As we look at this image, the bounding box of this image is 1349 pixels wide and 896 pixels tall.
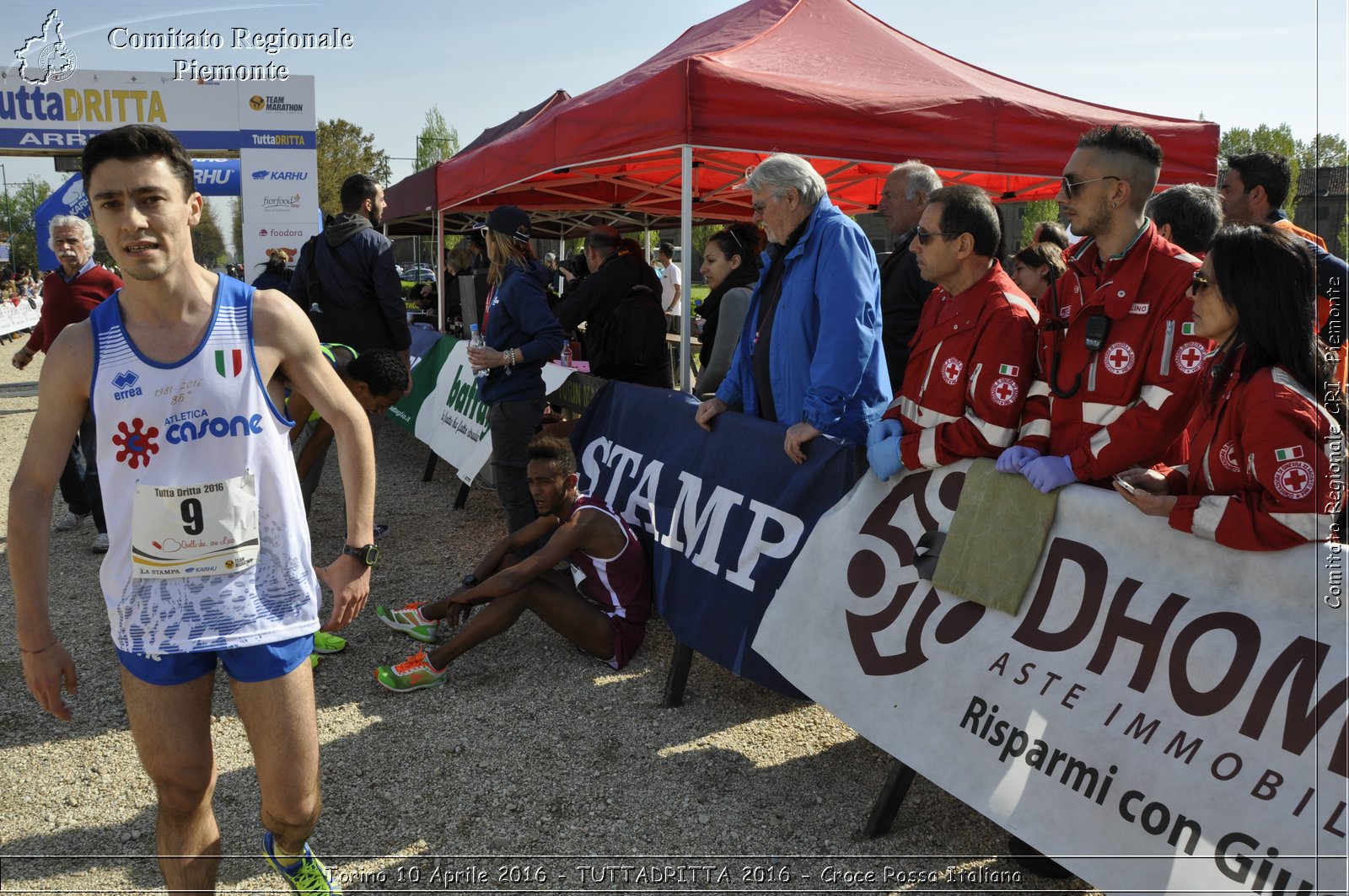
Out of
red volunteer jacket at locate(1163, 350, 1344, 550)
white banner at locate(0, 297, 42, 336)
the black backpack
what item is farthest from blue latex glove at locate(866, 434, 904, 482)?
white banner at locate(0, 297, 42, 336)

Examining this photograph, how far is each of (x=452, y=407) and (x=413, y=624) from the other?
3.42m

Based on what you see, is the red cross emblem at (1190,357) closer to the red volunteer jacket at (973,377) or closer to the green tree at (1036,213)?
the red volunteer jacket at (973,377)

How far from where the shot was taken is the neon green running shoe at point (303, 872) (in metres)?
2.36

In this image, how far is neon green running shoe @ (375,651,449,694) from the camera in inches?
158

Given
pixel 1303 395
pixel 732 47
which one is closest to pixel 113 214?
pixel 1303 395

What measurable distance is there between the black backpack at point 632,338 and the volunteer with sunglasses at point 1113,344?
2948mm

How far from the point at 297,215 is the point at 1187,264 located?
16569 mm

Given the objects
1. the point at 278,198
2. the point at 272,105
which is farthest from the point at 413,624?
the point at 272,105

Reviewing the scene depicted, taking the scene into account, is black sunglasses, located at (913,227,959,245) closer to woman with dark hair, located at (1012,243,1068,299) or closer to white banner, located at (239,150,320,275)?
woman with dark hair, located at (1012,243,1068,299)

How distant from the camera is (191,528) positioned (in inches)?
80.9

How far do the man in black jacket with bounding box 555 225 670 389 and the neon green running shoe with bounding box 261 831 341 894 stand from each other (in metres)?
3.61

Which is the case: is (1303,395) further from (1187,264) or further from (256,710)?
(256,710)

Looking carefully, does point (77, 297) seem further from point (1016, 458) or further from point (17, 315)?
point (17, 315)

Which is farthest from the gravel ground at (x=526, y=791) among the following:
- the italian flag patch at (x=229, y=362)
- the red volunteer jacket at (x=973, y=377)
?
the red volunteer jacket at (x=973, y=377)
